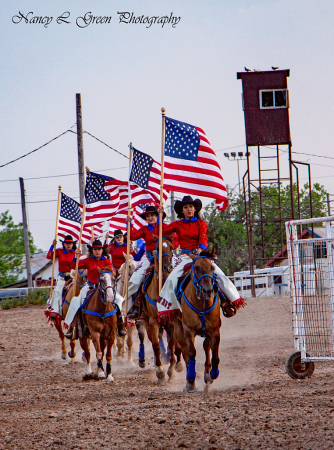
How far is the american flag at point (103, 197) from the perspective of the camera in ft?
52.9

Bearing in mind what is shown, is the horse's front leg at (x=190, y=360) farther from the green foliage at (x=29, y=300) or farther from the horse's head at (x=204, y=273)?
the green foliage at (x=29, y=300)

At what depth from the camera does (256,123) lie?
A: 28641 mm

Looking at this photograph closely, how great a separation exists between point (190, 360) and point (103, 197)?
7.58 meters

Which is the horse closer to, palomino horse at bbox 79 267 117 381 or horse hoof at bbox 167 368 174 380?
horse hoof at bbox 167 368 174 380

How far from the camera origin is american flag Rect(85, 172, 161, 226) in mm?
16125

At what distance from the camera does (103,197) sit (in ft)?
53.5

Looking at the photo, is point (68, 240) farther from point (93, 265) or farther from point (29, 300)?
point (29, 300)

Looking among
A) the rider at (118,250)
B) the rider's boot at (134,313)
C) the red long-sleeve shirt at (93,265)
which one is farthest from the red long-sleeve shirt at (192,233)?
the rider at (118,250)

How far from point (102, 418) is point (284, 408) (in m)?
2.29

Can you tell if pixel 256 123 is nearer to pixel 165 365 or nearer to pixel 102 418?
pixel 165 365

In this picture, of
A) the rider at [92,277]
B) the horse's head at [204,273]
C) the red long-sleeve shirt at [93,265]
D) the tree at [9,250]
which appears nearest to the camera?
the horse's head at [204,273]

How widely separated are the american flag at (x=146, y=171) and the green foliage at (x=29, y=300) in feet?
66.0

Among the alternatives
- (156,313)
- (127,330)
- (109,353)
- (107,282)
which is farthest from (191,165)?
(127,330)

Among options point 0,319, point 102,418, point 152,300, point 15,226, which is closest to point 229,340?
point 152,300
